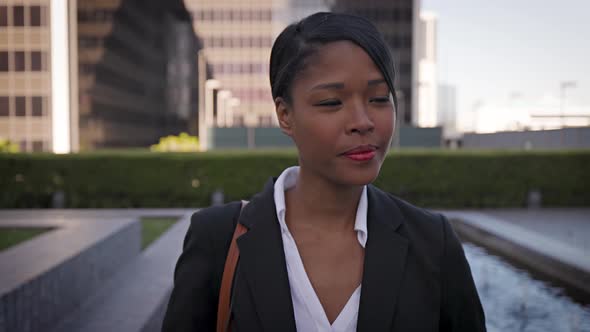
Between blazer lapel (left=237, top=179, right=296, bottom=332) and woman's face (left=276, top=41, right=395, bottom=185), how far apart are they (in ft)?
0.81

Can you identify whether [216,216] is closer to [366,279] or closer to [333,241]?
[333,241]

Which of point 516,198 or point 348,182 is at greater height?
point 348,182

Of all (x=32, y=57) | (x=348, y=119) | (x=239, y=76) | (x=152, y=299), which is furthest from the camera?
(x=239, y=76)

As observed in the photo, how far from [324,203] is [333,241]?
114mm

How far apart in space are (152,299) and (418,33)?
62.0 meters

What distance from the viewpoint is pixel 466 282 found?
1569 mm

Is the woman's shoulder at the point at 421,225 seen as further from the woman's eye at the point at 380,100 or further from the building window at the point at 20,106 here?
the building window at the point at 20,106

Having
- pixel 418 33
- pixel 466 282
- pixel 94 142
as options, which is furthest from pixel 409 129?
pixel 466 282

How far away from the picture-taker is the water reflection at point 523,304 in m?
5.88

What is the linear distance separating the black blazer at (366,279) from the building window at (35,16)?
1526 inches

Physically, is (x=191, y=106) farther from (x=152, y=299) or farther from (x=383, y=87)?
(x=383, y=87)

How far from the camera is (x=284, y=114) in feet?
5.31

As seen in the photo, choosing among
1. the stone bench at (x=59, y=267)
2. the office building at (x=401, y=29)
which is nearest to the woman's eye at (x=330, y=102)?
the stone bench at (x=59, y=267)

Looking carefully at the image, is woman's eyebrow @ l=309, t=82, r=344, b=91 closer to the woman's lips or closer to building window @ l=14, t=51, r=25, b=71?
the woman's lips
